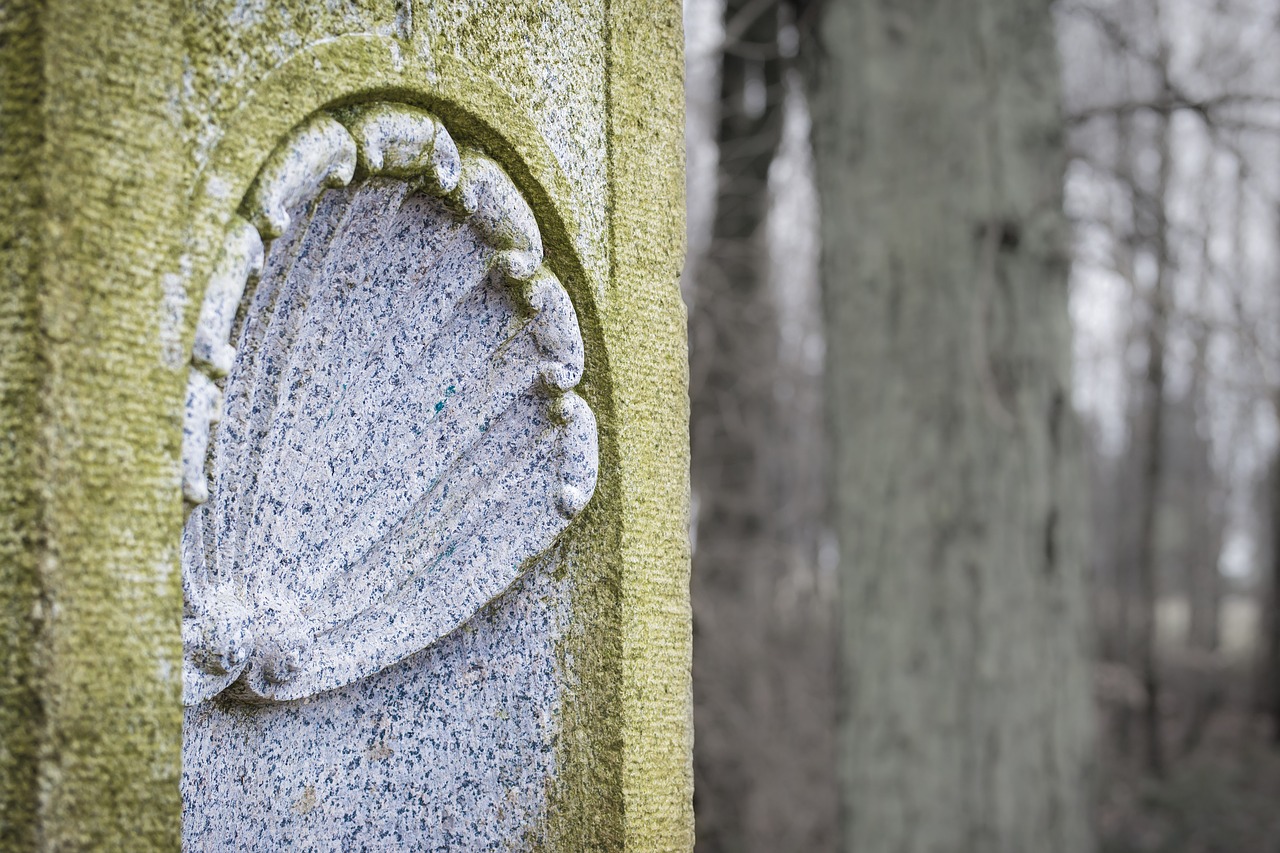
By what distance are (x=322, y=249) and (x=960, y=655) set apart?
248 cm

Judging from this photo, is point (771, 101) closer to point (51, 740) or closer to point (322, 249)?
point (322, 249)

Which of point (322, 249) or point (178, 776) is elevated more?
point (322, 249)

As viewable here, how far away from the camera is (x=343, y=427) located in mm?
1692

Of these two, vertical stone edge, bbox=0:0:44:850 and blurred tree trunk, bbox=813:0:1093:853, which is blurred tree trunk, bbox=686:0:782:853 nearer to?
blurred tree trunk, bbox=813:0:1093:853

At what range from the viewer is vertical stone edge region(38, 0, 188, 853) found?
1202 millimetres

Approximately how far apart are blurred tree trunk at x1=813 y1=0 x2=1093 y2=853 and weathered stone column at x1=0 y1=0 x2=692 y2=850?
1845 mm

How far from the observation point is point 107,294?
1.25m

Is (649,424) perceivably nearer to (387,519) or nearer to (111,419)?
(387,519)

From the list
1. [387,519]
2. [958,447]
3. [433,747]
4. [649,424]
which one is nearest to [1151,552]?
[958,447]

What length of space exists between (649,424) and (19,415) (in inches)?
34.5

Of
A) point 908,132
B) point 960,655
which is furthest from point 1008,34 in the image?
point 960,655

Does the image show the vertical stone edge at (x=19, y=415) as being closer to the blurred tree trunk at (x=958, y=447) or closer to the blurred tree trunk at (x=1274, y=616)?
the blurred tree trunk at (x=958, y=447)

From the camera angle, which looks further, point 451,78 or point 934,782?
point 934,782

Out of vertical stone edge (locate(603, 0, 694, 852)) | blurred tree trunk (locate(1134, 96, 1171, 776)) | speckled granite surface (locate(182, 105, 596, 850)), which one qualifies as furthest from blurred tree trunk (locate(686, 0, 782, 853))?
blurred tree trunk (locate(1134, 96, 1171, 776))
